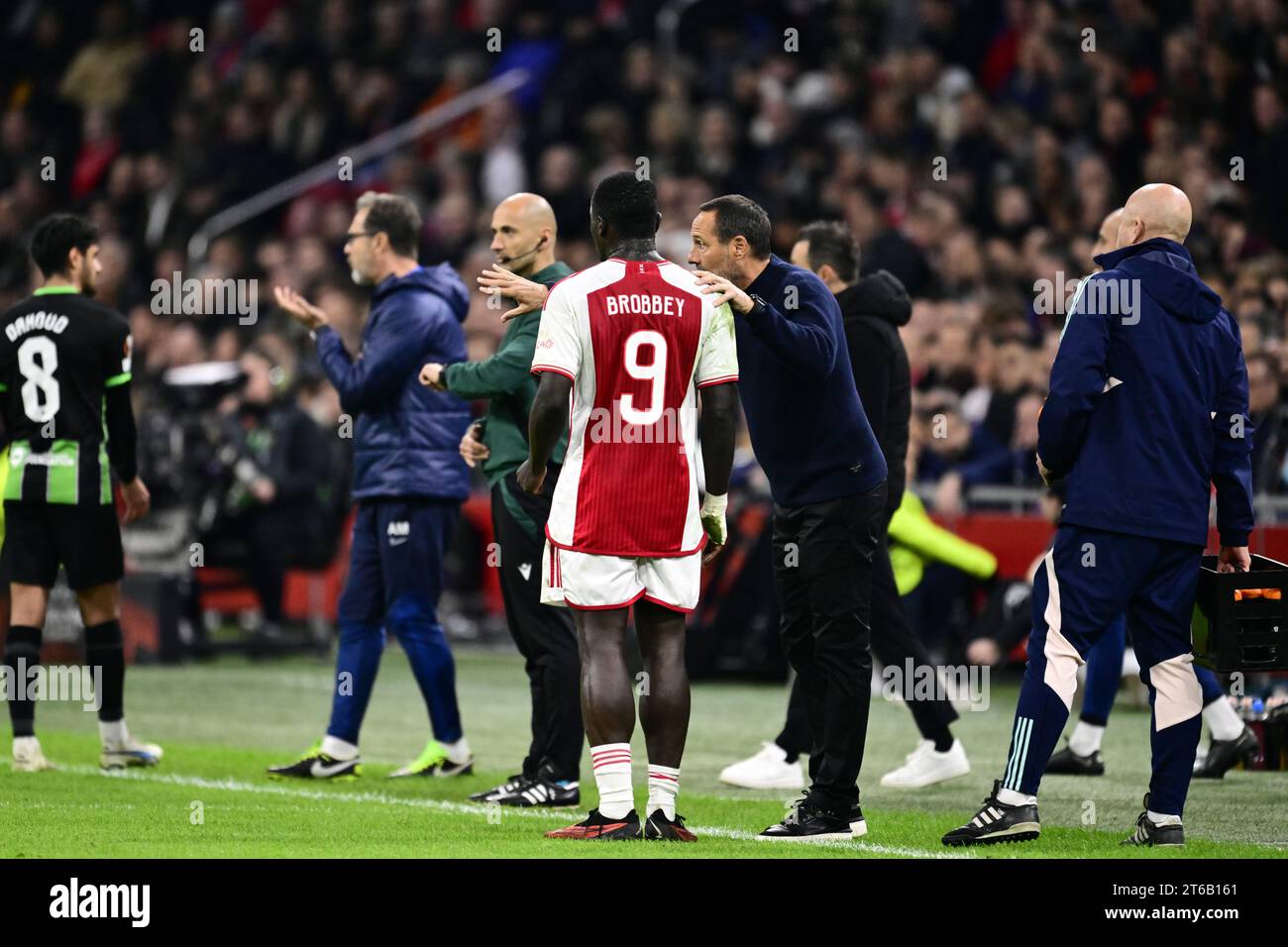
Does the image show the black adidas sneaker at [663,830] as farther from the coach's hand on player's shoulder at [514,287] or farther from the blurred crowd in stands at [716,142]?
the blurred crowd in stands at [716,142]

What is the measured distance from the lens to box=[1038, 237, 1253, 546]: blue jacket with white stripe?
6852 millimetres

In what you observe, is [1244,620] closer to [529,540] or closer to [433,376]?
[529,540]

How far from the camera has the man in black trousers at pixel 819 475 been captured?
23.7 feet

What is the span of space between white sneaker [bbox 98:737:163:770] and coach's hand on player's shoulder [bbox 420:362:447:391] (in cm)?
262

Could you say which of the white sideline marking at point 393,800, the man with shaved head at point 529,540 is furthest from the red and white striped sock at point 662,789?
the man with shaved head at point 529,540

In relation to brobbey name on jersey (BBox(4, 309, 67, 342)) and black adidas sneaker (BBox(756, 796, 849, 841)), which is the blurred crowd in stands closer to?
black adidas sneaker (BBox(756, 796, 849, 841))

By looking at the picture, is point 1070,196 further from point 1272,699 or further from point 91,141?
point 91,141

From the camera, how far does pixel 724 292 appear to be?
6785mm

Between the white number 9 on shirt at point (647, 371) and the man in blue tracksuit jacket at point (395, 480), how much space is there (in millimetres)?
2289

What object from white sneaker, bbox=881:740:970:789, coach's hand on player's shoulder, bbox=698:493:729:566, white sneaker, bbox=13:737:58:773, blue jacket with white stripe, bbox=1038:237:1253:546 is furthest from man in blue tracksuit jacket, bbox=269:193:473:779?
blue jacket with white stripe, bbox=1038:237:1253:546

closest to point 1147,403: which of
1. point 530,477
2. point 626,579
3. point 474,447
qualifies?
point 626,579

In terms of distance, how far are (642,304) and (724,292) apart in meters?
0.30

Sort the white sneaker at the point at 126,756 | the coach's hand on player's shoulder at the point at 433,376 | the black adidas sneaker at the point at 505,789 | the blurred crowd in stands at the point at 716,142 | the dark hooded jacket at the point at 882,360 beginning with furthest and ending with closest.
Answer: the blurred crowd in stands at the point at 716,142
the white sneaker at the point at 126,756
the dark hooded jacket at the point at 882,360
the black adidas sneaker at the point at 505,789
the coach's hand on player's shoulder at the point at 433,376

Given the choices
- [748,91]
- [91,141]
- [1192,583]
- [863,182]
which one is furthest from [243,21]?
[1192,583]
